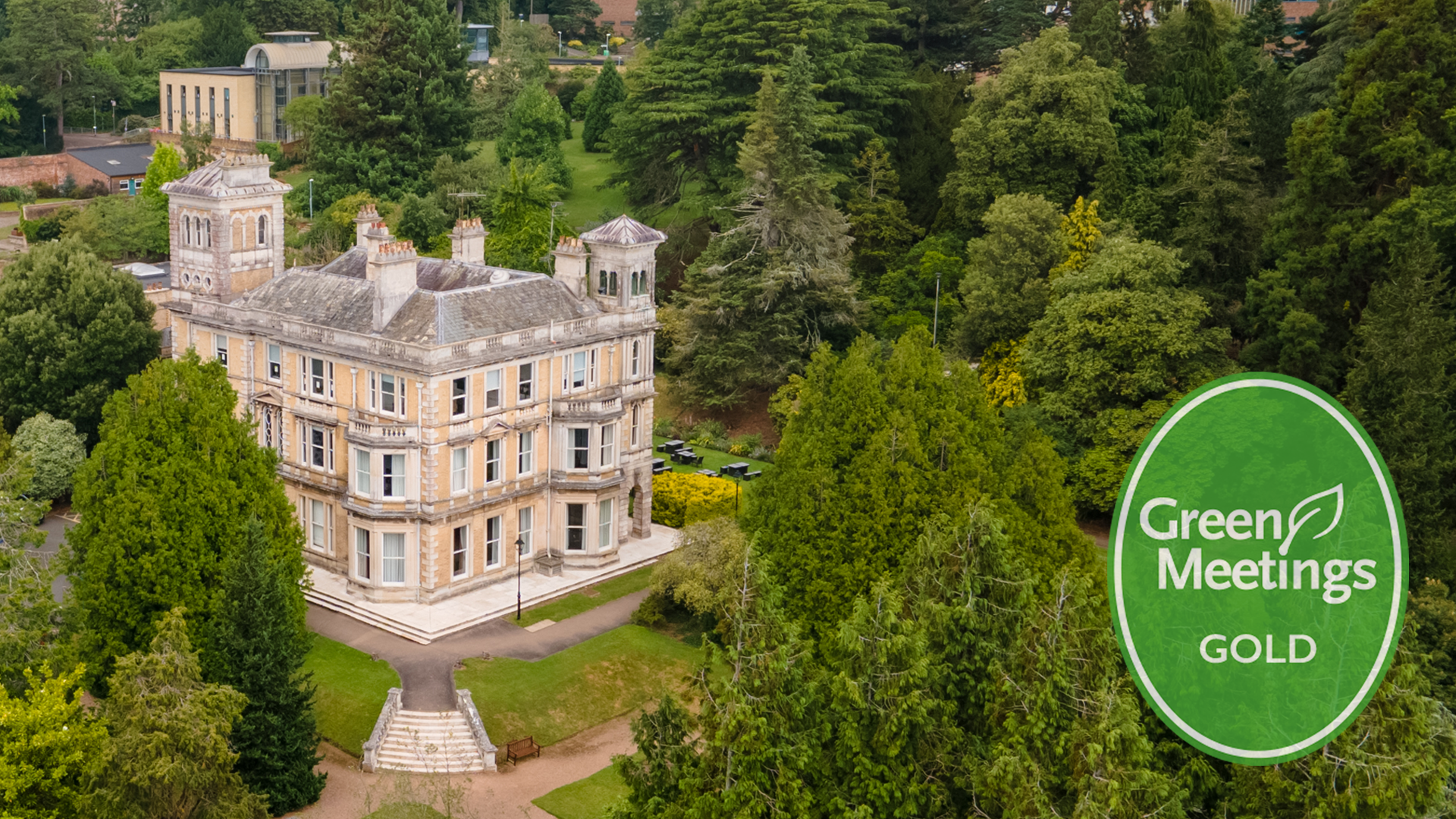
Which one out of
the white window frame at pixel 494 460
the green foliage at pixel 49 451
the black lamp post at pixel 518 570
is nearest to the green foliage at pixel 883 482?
the black lamp post at pixel 518 570

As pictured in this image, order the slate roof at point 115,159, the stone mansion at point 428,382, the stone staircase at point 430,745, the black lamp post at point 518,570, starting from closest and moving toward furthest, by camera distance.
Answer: the stone staircase at point 430,745
the stone mansion at point 428,382
the black lamp post at point 518,570
the slate roof at point 115,159

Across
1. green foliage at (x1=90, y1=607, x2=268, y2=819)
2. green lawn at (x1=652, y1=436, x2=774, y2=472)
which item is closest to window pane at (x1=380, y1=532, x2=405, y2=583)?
green foliage at (x1=90, y1=607, x2=268, y2=819)

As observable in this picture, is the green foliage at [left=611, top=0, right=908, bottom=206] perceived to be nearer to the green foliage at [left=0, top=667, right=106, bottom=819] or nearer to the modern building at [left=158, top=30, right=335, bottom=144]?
the modern building at [left=158, top=30, right=335, bottom=144]

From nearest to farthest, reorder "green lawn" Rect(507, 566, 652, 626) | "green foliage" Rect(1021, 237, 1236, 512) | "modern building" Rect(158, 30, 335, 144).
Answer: "green lawn" Rect(507, 566, 652, 626)
"green foliage" Rect(1021, 237, 1236, 512)
"modern building" Rect(158, 30, 335, 144)

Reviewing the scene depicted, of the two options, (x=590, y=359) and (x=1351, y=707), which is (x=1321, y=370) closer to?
(x=590, y=359)

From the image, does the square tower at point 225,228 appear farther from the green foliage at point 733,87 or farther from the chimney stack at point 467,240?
the green foliage at point 733,87

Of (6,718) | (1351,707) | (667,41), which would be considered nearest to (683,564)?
(6,718)
